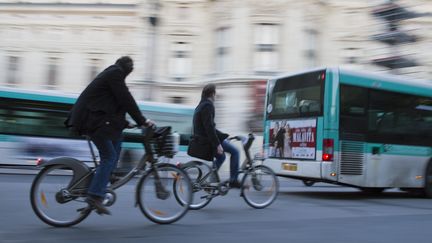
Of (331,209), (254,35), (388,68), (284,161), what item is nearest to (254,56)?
(254,35)

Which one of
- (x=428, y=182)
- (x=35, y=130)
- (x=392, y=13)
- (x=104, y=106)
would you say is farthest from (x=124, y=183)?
(x=392, y=13)

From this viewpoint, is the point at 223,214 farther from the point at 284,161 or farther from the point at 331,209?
the point at 284,161

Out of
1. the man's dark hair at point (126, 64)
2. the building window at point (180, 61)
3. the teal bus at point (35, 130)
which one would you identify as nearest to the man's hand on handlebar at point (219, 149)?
the man's dark hair at point (126, 64)

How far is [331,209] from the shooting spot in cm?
816

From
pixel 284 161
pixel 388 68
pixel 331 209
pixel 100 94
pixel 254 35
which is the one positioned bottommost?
pixel 331 209

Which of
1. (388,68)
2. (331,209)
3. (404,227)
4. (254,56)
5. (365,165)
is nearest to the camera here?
(404,227)

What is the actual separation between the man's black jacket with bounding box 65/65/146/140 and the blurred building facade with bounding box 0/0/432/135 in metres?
16.3

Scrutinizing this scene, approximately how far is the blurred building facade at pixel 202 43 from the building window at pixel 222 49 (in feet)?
0.20

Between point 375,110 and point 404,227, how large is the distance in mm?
4246

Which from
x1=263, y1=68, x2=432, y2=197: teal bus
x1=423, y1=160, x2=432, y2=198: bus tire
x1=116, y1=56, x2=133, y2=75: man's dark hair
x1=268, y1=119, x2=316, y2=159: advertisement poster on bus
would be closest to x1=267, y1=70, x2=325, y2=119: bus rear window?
x1=263, y1=68, x2=432, y2=197: teal bus

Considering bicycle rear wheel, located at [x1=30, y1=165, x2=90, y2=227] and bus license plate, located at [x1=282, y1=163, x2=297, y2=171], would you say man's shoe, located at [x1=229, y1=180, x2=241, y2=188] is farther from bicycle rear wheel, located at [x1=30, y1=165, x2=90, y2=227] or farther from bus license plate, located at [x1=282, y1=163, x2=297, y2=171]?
bus license plate, located at [x1=282, y1=163, x2=297, y2=171]

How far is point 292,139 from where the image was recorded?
10562 mm

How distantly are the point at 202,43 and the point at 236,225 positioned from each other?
93.0ft

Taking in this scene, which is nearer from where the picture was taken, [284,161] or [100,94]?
[100,94]
